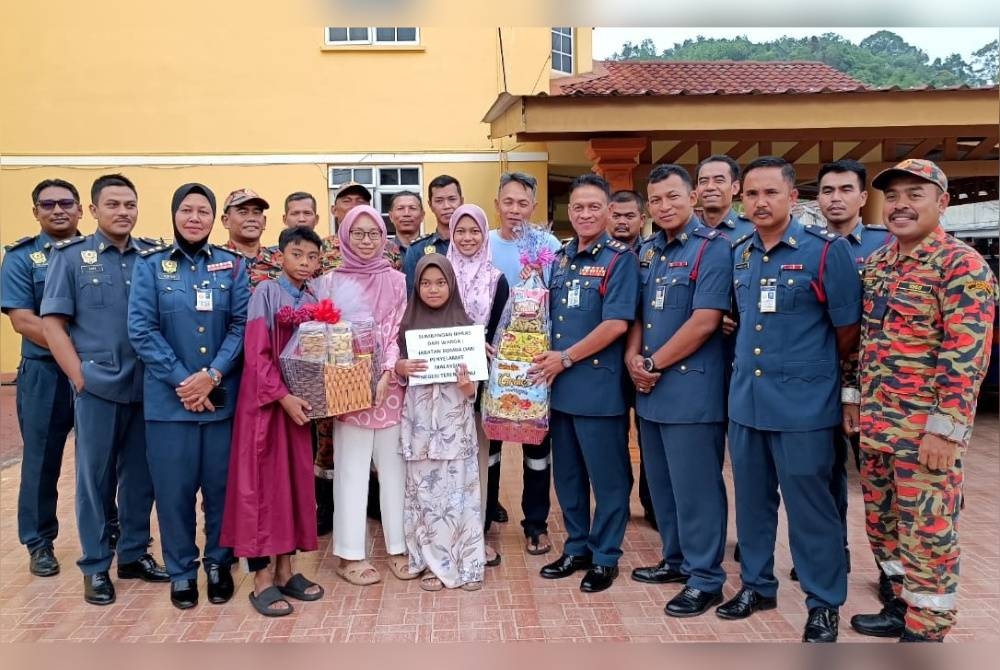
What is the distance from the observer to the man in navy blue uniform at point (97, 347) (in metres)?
3.76

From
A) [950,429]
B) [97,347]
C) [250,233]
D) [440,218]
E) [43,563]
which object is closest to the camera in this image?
[950,429]

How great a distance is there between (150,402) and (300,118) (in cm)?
793

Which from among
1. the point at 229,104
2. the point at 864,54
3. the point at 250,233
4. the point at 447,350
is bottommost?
the point at 447,350

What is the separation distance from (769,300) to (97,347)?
341 centimetres

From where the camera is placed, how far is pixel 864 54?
165 inches

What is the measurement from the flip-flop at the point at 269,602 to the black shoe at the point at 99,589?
791 millimetres

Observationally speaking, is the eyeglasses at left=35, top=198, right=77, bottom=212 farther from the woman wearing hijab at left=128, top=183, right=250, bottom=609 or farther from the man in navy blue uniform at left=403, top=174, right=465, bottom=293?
the man in navy blue uniform at left=403, top=174, right=465, bottom=293

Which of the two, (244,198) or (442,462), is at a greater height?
(244,198)

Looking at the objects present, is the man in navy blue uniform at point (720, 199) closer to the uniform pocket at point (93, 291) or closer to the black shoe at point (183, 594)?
the uniform pocket at point (93, 291)

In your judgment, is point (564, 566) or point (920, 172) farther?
point (564, 566)

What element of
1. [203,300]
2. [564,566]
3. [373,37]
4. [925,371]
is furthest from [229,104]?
[925,371]

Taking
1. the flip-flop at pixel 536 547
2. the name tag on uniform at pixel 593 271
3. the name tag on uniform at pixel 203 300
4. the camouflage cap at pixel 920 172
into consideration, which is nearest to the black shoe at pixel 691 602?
the flip-flop at pixel 536 547

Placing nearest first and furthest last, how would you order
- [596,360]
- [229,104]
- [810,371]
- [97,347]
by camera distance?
1. [810,371]
2. [97,347]
3. [596,360]
4. [229,104]

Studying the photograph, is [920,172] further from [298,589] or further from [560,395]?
[298,589]
